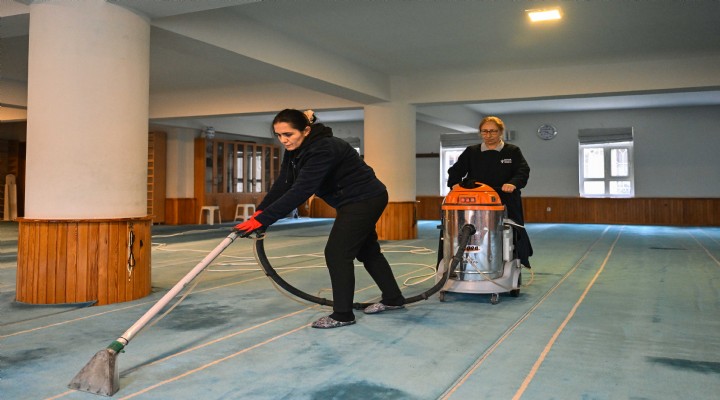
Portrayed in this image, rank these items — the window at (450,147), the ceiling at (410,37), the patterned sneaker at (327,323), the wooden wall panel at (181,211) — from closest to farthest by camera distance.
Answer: the patterned sneaker at (327,323) → the ceiling at (410,37) → the wooden wall panel at (181,211) → the window at (450,147)

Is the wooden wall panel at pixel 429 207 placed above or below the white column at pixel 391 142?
below

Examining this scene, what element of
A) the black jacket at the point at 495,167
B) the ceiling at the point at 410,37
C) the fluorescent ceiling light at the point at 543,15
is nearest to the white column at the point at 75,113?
the ceiling at the point at 410,37

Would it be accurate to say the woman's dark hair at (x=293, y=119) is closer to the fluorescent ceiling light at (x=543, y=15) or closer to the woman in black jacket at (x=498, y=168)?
the woman in black jacket at (x=498, y=168)

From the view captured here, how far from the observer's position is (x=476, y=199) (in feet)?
12.2

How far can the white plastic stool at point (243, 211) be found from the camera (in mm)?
14231

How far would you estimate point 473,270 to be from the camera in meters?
3.78

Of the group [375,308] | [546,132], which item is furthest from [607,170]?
[375,308]

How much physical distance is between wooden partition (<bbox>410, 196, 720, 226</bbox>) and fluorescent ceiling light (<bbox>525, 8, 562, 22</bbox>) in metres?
7.05

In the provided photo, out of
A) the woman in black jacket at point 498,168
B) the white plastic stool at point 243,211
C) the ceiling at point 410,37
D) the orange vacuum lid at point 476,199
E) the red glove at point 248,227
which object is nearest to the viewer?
the red glove at point 248,227

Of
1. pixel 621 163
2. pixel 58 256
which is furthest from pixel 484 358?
pixel 621 163

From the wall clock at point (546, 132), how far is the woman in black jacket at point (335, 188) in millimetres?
12305

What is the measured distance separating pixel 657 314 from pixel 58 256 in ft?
12.6

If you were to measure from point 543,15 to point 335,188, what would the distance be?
12.3ft

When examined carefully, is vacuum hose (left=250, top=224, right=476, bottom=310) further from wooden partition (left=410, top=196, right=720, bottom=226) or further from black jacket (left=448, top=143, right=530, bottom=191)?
wooden partition (left=410, top=196, right=720, bottom=226)
